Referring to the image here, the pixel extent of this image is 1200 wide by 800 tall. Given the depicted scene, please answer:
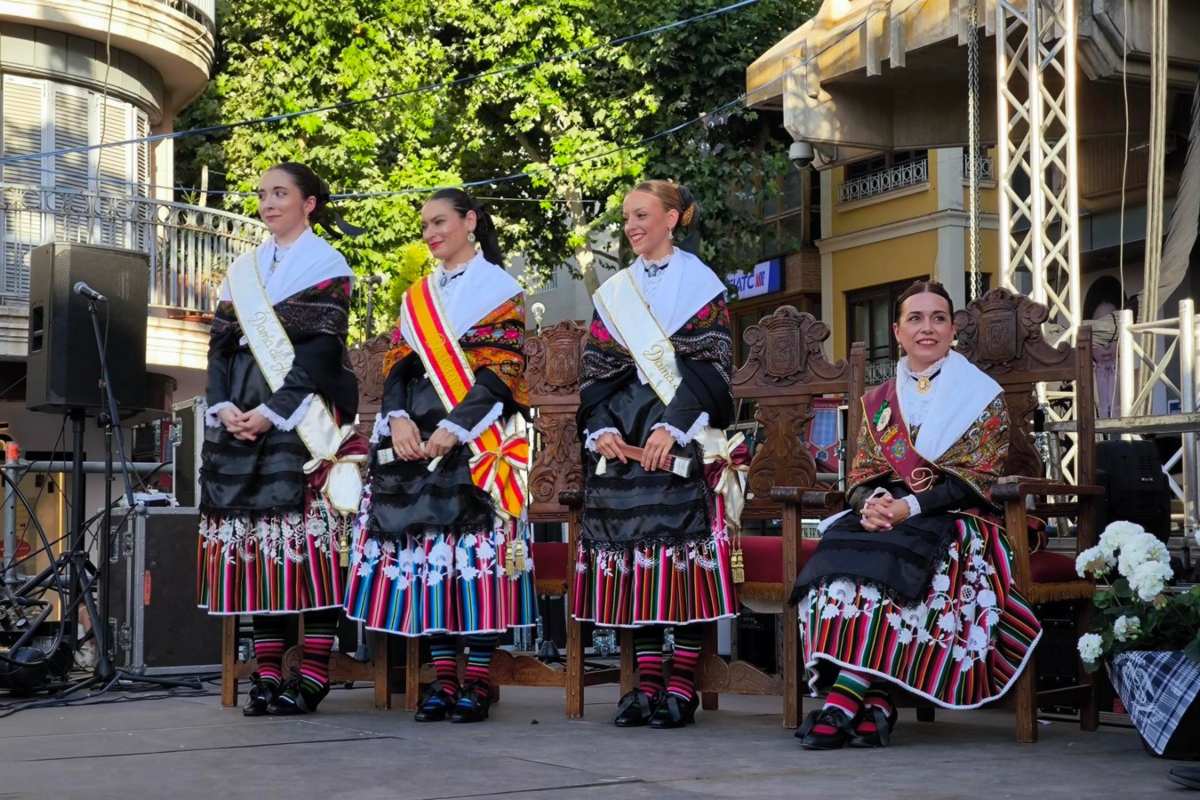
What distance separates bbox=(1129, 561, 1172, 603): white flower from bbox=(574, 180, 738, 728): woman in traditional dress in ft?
4.23

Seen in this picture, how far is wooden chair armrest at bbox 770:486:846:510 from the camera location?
506 cm

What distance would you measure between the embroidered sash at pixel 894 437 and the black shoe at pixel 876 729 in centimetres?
66

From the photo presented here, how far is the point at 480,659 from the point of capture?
5367 millimetres

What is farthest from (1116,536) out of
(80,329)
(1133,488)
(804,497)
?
(80,329)

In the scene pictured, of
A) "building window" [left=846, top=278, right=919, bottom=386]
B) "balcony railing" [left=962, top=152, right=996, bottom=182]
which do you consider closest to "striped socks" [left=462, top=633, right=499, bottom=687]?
"building window" [left=846, top=278, right=919, bottom=386]

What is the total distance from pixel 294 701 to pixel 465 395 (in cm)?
120

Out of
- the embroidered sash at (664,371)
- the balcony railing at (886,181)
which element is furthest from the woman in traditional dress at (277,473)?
the balcony railing at (886,181)

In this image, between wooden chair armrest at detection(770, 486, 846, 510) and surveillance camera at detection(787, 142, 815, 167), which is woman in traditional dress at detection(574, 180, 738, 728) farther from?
surveillance camera at detection(787, 142, 815, 167)

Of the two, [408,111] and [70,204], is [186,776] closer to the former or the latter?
[70,204]

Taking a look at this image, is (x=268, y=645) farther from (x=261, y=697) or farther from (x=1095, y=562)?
(x=1095, y=562)

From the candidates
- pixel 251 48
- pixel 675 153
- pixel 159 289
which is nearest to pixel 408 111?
pixel 251 48

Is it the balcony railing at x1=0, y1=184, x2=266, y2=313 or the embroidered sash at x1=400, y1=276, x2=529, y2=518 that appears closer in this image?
the embroidered sash at x1=400, y1=276, x2=529, y2=518

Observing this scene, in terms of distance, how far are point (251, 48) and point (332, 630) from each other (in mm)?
15357

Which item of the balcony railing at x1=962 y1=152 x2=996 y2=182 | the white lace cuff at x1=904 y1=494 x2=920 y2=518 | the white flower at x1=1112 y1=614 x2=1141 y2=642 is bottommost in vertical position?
the white flower at x1=1112 y1=614 x2=1141 y2=642
